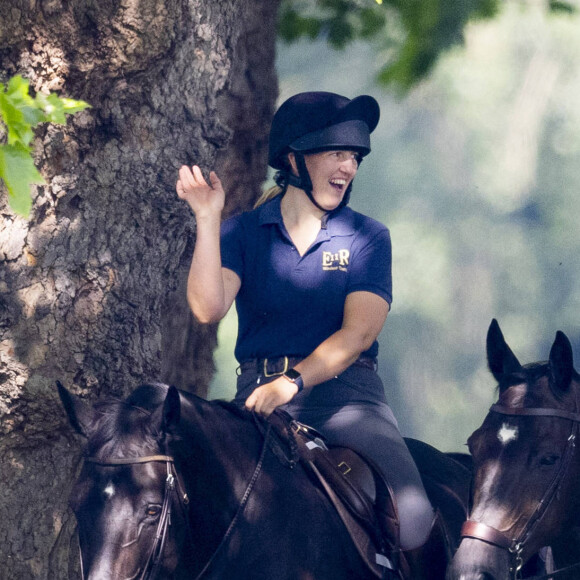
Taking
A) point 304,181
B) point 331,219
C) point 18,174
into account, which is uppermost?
point 18,174

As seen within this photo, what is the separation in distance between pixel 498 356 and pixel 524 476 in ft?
1.60

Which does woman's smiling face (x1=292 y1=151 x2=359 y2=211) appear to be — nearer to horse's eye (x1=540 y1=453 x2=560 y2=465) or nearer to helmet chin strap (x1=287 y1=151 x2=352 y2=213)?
helmet chin strap (x1=287 y1=151 x2=352 y2=213)

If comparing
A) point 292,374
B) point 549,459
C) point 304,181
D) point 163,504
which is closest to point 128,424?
point 163,504

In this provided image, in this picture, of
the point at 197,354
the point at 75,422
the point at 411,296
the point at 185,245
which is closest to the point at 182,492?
the point at 75,422

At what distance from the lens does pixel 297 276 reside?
4.05 meters

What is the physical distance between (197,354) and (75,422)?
9.91 feet

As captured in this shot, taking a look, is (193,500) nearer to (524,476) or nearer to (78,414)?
(78,414)

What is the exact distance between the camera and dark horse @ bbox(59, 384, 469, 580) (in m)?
2.89

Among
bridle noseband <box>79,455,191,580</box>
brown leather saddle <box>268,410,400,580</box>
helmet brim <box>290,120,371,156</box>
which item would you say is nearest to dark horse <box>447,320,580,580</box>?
brown leather saddle <box>268,410,400,580</box>

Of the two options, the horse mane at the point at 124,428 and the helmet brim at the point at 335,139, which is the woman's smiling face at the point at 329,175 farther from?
the horse mane at the point at 124,428

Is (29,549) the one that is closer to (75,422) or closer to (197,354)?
(75,422)

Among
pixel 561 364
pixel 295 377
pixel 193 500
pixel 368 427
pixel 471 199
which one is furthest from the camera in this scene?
pixel 471 199

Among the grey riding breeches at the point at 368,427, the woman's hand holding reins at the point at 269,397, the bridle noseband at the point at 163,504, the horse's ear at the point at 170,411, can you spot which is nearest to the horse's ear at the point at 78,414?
the bridle noseband at the point at 163,504

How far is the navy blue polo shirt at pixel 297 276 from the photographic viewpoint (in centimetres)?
400
